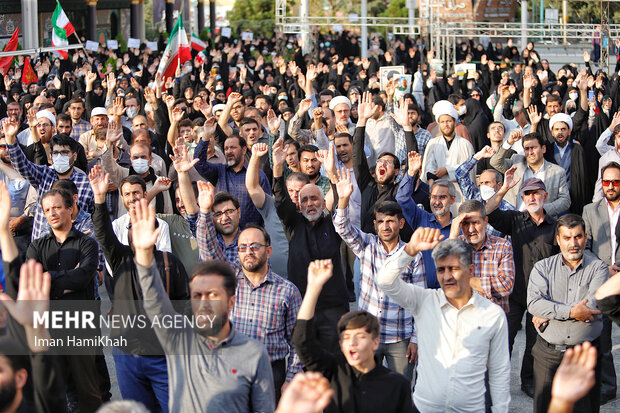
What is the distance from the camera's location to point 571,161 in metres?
10.0

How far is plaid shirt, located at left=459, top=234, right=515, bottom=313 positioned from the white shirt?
3.90 feet

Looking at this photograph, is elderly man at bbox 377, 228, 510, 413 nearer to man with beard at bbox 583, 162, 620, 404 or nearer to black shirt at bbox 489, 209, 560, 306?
black shirt at bbox 489, 209, 560, 306

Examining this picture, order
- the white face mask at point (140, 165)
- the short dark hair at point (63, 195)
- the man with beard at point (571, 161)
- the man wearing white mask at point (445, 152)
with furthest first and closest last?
1. the man with beard at point (571, 161)
2. the man wearing white mask at point (445, 152)
3. the white face mask at point (140, 165)
4. the short dark hair at point (63, 195)

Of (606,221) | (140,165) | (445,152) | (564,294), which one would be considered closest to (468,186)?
(606,221)

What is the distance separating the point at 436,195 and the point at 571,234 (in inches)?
48.2

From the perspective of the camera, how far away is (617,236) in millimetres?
7250

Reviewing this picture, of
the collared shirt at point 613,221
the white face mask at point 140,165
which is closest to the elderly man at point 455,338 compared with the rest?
the collared shirt at point 613,221

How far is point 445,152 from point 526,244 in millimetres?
2828

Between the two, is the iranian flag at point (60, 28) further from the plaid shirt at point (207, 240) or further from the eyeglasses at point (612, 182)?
the plaid shirt at point (207, 240)

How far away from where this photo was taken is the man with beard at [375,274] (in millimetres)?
5859

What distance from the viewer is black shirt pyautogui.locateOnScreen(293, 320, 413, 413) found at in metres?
4.29

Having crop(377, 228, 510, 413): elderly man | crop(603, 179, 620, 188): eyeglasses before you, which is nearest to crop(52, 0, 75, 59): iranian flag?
crop(603, 179, 620, 188): eyeglasses

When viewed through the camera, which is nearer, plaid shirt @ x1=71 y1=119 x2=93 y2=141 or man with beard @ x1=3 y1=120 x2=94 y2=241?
man with beard @ x1=3 y1=120 x2=94 y2=241

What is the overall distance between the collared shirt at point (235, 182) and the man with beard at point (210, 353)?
3427 millimetres
